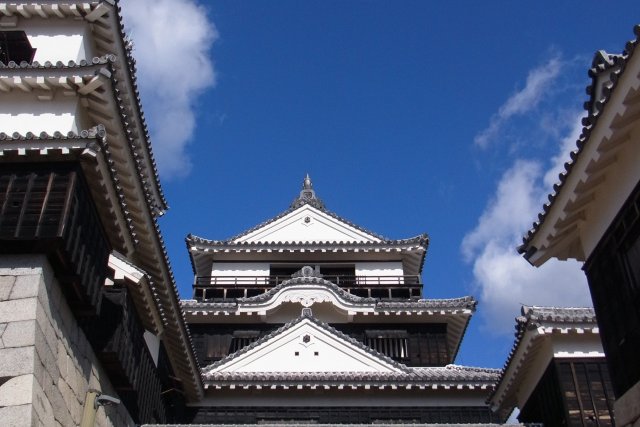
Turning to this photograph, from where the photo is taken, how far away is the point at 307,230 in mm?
32656

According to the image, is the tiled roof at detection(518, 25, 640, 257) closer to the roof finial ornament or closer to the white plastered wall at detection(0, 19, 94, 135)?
the white plastered wall at detection(0, 19, 94, 135)

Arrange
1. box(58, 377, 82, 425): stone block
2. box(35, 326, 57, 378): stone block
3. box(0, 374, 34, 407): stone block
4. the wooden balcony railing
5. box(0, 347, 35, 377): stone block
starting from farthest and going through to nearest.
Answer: the wooden balcony railing → box(58, 377, 82, 425): stone block → box(35, 326, 57, 378): stone block → box(0, 347, 35, 377): stone block → box(0, 374, 34, 407): stone block

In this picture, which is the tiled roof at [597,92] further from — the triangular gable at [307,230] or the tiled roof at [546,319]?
the triangular gable at [307,230]

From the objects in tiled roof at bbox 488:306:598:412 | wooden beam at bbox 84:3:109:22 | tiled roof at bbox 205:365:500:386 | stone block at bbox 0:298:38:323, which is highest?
wooden beam at bbox 84:3:109:22

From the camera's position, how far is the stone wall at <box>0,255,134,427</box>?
10.7m

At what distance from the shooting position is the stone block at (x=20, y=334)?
1102cm

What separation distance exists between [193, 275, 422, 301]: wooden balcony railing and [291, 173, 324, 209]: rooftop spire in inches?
184

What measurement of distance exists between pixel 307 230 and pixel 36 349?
2196cm

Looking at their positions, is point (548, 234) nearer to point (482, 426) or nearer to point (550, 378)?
point (550, 378)

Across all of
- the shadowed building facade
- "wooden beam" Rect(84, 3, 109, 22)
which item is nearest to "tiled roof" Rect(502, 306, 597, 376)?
the shadowed building facade

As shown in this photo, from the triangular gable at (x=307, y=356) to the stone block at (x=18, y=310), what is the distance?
12.0m

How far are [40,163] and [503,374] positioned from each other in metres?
11.5

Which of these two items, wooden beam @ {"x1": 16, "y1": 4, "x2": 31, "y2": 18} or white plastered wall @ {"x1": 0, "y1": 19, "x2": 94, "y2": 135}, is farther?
wooden beam @ {"x1": 16, "y1": 4, "x2": 31, "y2": 18}

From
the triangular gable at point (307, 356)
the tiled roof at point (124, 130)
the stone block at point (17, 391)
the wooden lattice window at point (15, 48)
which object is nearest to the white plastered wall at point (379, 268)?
the triangular gable at point (307, 356)
